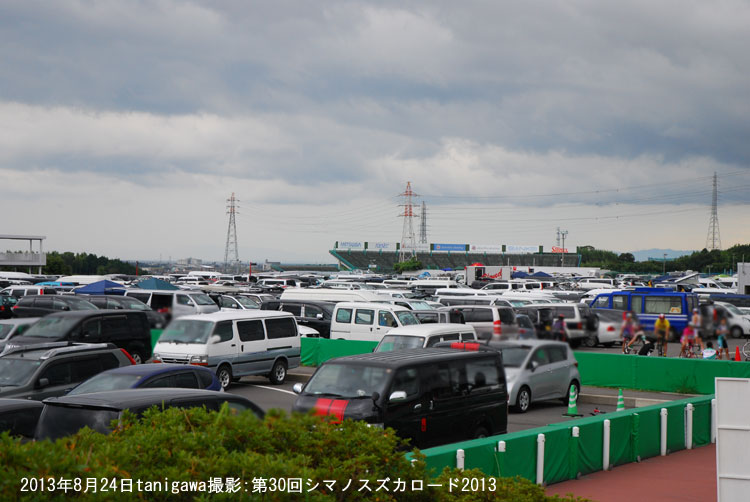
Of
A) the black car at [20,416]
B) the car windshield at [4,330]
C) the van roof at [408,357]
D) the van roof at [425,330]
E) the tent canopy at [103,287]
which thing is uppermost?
the tent canopy at [103,287]

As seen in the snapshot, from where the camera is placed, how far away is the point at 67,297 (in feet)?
66.9

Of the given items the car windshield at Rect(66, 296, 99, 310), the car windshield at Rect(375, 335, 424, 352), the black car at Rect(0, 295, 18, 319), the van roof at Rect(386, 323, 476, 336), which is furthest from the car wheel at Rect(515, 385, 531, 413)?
the black car at Rect(0, 295, 18, 319)

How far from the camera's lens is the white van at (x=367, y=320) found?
2453 cm

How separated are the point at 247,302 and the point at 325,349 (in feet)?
39.7

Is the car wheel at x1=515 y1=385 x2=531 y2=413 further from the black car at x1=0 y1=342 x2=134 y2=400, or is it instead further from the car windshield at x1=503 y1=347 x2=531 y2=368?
the black car at x1=0 y1=342 x2=134 y2=400

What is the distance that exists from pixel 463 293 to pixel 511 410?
24083mm

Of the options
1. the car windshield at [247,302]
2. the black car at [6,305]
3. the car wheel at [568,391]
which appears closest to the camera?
the car wheel at [568,391]

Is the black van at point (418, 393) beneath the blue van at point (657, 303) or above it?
beneath

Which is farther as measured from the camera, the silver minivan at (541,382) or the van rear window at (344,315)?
the van rear window at (344,315)

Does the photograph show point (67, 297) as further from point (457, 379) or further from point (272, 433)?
point (272, 433)

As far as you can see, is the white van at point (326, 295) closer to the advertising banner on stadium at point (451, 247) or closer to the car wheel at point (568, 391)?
the car wheel at point (568, 391)

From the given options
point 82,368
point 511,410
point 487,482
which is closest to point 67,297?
point 82,368

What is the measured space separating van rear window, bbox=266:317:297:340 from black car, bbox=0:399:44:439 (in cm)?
1039

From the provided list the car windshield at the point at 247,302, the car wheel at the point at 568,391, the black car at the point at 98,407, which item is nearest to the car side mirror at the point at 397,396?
the black car at the point at 98,407
